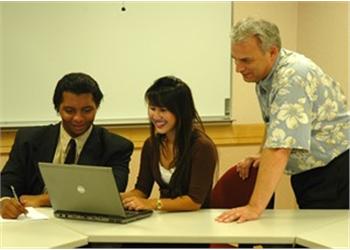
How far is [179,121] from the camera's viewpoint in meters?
2.35

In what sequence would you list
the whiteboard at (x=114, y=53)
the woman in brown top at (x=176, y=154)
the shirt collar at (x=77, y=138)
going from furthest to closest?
1. the whiteboard at (x=114, y=53)
2. the shirt collar at (x=77, y=138)
3. the woman in brown top at (x=176, y=154)

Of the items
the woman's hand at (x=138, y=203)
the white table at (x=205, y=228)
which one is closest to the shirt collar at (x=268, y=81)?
the white table at (x=205, y=228)

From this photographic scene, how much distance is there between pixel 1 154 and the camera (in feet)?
10.8

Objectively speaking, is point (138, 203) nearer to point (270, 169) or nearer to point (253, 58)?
point (270, 169)

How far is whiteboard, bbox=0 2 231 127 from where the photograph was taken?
330 cm

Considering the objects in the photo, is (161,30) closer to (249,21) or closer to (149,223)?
(249,21)

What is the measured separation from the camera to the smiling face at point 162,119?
233 cm

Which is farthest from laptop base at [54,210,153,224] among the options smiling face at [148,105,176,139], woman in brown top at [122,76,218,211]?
smiling face at [148,105,176,139]

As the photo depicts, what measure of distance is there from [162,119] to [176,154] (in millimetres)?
165

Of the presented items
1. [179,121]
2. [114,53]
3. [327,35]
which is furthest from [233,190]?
[327,35]

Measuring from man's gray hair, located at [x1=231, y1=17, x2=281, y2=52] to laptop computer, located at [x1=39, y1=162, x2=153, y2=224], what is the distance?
0.72 meters

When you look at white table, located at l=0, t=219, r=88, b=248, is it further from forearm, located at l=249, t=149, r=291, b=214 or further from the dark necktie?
forearm, located at l=249, t=149, r=291, b=214

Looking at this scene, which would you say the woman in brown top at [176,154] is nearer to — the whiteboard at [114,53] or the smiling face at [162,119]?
the smiling face at [162,119]

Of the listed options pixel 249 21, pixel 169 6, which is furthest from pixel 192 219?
pixel 169 6
